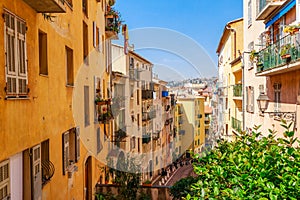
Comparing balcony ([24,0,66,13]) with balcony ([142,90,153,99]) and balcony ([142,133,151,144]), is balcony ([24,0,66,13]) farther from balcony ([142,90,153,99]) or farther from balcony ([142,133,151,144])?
balcony ([142,133,151,144])

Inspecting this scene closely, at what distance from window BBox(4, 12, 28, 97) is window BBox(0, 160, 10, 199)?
1338 mm

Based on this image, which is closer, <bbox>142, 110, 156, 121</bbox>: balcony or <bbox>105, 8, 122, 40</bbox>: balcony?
<bbox>105, 8, 122, 40</bbox>: balcony

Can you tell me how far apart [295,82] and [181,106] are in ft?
163

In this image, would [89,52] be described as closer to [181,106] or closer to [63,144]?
[63,144]

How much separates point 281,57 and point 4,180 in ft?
33.2

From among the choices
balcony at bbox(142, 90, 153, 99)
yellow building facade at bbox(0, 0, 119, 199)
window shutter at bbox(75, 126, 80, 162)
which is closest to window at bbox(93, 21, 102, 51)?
yellow building facade at bbox(0, 0, 119, 199)

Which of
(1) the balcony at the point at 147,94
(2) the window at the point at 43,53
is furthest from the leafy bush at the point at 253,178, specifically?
(1) the balcony at the point at 147,94

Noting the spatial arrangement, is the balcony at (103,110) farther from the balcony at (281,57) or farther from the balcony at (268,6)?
the balcony at (268,6)

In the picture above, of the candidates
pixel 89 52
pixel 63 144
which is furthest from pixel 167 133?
pixel 63 144

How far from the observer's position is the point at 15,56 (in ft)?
20.3

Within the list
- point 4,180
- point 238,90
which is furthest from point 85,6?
point 238,90

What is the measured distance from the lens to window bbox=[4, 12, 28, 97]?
584cm

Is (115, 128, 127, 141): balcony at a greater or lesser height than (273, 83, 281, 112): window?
lesser

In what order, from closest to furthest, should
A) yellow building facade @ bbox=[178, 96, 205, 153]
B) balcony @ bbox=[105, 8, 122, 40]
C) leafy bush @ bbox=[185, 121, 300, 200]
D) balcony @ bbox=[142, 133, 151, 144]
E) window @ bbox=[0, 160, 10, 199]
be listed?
1. leafy bush @ bbox=[185, 121, 300, 200]
2. window @ bbox=[0, 160, 10, 199]
3. balcony @ bbox=[105, 8, 122, 40]
4. balcony @ bbox=[142, 133, 151, 144]
5. yellow building facade @ bbox=[178, 96, 205, 153]
